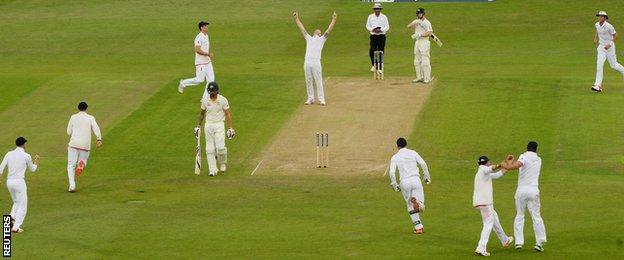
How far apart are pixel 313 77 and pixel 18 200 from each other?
44.3 ft

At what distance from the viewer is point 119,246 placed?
1158 inches

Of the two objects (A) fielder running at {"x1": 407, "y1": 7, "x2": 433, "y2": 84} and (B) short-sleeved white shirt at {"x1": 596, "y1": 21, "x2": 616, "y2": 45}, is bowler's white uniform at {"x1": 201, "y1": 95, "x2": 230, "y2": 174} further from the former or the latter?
(B) short-sleeved white shirt at {"x1": 596, "y1": 21, "x2": 616, "y2": 45}

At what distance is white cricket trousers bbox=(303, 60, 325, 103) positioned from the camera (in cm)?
4191

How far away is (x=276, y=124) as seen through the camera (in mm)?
41188

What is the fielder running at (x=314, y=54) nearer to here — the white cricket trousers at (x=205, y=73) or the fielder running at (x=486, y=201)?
the white cricket trousers at (x=205, y=73)

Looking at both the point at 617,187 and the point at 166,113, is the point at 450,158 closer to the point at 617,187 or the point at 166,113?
the point at 617,187

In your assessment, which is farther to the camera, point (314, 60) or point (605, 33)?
point (605, 33)

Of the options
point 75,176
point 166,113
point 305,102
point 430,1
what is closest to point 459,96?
point 305,102

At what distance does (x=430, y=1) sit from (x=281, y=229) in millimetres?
33363

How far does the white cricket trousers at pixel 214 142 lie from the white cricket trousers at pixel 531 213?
31.8 feet

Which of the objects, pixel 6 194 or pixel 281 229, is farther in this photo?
pixel 6 194

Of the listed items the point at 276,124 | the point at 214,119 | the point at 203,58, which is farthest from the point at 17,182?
the point at 276,124

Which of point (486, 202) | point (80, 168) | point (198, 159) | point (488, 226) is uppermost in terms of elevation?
point (198, 159)

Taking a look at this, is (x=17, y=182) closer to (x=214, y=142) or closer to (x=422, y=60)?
(x=214, y=142)
